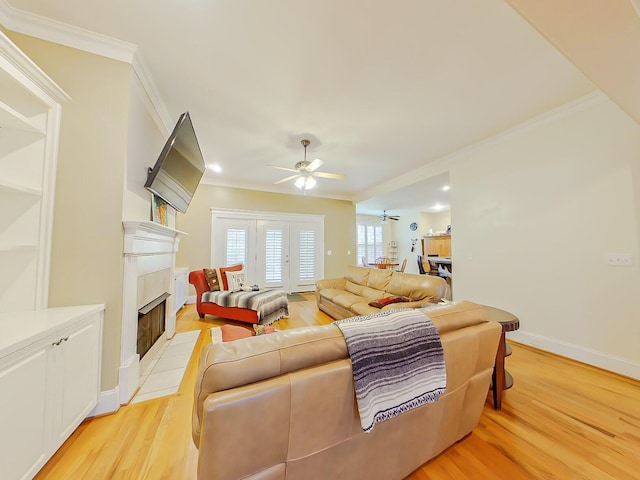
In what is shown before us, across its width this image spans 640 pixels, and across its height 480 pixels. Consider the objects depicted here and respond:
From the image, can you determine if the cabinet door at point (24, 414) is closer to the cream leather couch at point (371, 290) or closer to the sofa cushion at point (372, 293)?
the cream leather couch at point (371, 290)

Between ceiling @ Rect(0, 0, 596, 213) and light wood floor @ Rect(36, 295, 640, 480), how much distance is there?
2748 mm

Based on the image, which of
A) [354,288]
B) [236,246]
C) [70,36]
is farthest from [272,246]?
[70,36]

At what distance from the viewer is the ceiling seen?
155 cm

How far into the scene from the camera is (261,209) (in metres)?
5.58

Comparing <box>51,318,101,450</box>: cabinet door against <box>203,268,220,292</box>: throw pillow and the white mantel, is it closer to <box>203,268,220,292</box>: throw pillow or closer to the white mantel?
the white mantel

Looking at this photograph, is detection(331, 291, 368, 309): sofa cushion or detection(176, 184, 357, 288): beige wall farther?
detection(176, 184, 357, 288): beige wall

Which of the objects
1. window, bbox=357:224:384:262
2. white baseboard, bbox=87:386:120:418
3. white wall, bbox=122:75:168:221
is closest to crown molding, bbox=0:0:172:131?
white wall, bbox=122:75:168:221

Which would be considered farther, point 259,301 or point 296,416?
point 259,301

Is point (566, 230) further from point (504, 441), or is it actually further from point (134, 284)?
point (134, 284)

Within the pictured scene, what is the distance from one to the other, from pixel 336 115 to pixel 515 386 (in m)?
3.23

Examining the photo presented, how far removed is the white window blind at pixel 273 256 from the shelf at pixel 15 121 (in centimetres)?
421

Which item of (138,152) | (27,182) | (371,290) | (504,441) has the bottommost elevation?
(504,441)

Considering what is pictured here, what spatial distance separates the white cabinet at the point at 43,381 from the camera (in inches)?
39.3

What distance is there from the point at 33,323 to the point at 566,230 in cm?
449
